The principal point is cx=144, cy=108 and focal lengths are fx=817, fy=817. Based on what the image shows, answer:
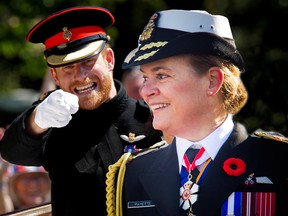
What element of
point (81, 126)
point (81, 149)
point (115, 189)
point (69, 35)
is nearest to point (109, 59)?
point (69, 35)

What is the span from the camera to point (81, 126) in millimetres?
4242

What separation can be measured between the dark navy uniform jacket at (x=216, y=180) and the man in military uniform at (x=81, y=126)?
24.2 inches

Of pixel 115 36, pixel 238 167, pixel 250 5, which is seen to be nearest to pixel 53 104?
pixel 238 167

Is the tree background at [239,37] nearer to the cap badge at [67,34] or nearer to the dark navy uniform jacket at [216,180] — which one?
the cap badge at [67,34]

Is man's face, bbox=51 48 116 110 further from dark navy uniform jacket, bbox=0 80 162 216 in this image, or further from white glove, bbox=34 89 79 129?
white glove, bbox=34 89 79 129

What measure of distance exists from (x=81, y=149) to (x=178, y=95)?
3.54ft

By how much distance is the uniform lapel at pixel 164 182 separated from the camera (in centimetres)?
338

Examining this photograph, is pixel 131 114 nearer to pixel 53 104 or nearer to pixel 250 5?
pixel 53 104

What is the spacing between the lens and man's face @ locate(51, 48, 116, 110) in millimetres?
4176

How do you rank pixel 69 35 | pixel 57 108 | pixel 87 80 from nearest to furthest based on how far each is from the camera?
pixel 57 108, pixel 87 80, pixel 69 35

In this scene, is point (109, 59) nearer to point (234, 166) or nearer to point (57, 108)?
point (57, 108)

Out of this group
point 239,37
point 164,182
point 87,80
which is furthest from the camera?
point 239,37

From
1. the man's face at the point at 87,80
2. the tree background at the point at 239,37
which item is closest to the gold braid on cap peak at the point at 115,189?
the man's face at the point at 87,80

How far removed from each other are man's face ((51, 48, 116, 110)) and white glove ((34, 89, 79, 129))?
403mm
